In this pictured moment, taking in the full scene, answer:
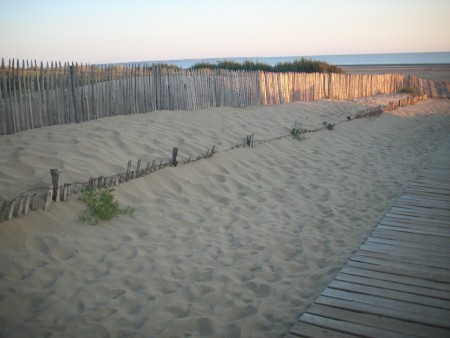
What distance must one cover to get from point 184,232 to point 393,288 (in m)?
2.24

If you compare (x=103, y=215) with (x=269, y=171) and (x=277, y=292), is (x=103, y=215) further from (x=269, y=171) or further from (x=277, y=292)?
(x=269, y=171)

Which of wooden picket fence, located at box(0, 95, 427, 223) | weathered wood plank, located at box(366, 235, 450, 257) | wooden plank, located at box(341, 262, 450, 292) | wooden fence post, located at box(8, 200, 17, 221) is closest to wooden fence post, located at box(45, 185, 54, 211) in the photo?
wooden picket fence, located at box(0, 95, 427, 223)

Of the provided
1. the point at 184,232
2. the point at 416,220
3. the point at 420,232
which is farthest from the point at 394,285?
the point at 184,232

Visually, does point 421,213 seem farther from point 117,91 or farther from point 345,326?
point 117,91

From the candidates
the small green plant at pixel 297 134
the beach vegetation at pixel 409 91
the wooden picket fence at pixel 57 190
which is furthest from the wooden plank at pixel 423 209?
the beach vegetation at pixel 409 91

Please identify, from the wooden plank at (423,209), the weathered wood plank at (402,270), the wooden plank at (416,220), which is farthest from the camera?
the wooden plank at (423,209)

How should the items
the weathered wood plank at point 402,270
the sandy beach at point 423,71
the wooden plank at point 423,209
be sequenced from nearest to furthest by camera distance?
1. the weathered wood plank at point 402,270
2. the wooden plank at point 423,209
3. the sandy beach at point 423,71

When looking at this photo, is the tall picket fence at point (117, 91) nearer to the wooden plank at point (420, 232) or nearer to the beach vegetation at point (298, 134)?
the beach vegetation at point (298, 134)

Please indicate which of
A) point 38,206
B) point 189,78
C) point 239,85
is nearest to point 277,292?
point 38,206

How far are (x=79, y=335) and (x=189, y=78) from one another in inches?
300

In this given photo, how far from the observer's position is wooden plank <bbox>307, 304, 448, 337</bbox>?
2609mm

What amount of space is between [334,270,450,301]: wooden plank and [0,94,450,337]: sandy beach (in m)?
0.19

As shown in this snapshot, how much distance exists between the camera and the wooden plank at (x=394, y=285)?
9.99 feet

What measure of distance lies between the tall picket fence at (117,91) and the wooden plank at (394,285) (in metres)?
5.70
